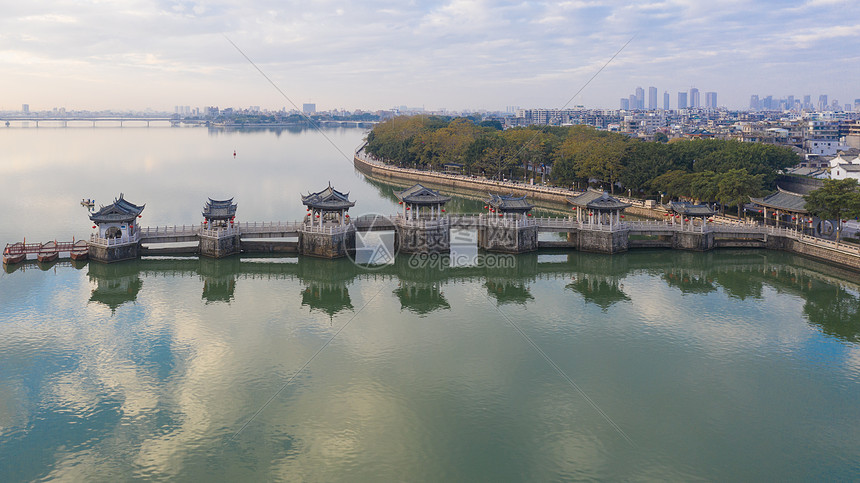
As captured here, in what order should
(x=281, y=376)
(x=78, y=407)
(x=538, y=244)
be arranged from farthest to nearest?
(x=538, y=244) → (x=281, y=376) → (x=78, y=407)

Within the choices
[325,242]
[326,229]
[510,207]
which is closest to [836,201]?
[510,207]

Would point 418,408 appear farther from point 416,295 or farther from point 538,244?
point 538,244

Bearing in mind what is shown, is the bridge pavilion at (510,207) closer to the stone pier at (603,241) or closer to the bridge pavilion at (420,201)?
the bridge pavilion at (420,201)

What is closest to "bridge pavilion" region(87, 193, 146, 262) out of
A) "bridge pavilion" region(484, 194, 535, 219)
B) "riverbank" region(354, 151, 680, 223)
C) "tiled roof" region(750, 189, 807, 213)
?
"bridge pavilion" region(484, 194, 535, 219)

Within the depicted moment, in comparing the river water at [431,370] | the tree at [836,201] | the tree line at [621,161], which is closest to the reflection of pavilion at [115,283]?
the river water at [431,370]

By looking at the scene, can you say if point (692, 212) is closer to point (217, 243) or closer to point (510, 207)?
point (510, 207)

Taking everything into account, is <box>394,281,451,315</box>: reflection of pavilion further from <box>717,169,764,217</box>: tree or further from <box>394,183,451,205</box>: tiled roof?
<box>717,169,764,217</box>: tree

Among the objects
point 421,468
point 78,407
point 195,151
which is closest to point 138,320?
point 78,407
